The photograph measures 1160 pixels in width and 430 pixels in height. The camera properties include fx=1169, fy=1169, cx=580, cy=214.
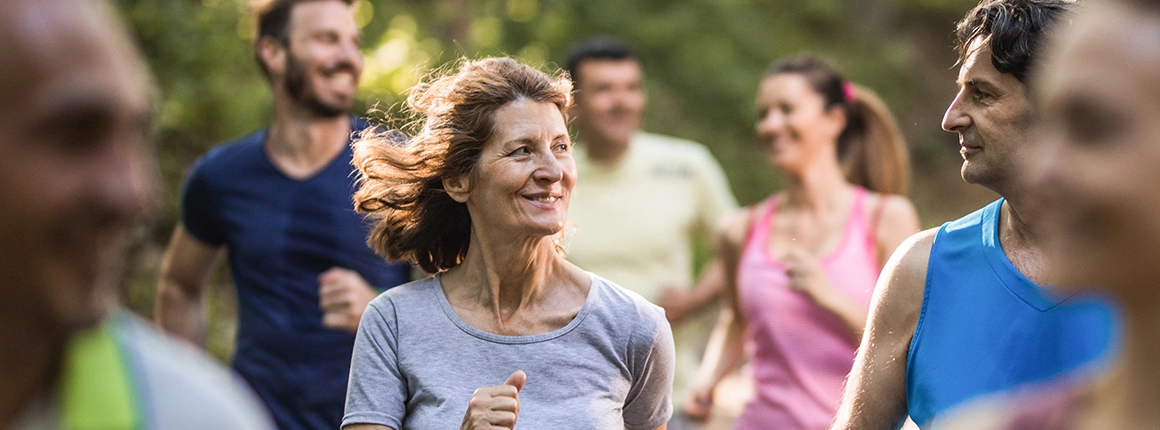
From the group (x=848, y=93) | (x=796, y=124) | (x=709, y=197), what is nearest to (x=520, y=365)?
(x=796, y=124)

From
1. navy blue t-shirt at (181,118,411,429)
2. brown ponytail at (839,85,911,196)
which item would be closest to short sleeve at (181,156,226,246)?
navy blue t-shirt at (181,118,411,429)

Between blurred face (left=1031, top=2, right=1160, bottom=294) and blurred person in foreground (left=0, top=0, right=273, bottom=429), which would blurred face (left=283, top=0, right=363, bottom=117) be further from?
blurred face (left=1031, top=2, right=1160, bottom=294)

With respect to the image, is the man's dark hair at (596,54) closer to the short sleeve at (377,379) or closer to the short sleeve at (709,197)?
the short sleeve at (709,197)

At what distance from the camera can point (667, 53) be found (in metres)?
12.9

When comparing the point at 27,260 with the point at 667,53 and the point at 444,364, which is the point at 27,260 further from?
the point at 667,53

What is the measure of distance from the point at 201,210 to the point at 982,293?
2751 mm

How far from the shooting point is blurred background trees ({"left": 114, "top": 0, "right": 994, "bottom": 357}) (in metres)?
7.25

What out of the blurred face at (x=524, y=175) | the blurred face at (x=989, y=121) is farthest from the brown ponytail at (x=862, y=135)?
the blurred face at (x=989, y=121)

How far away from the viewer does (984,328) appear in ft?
7.67

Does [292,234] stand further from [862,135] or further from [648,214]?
[862,135]

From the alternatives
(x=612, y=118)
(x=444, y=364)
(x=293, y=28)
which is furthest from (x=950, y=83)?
(x=444, y=364)

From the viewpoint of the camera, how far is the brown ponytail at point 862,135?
4.93m

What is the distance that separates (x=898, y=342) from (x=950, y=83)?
18.1 m

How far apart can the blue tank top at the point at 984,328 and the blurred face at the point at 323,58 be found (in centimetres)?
237
